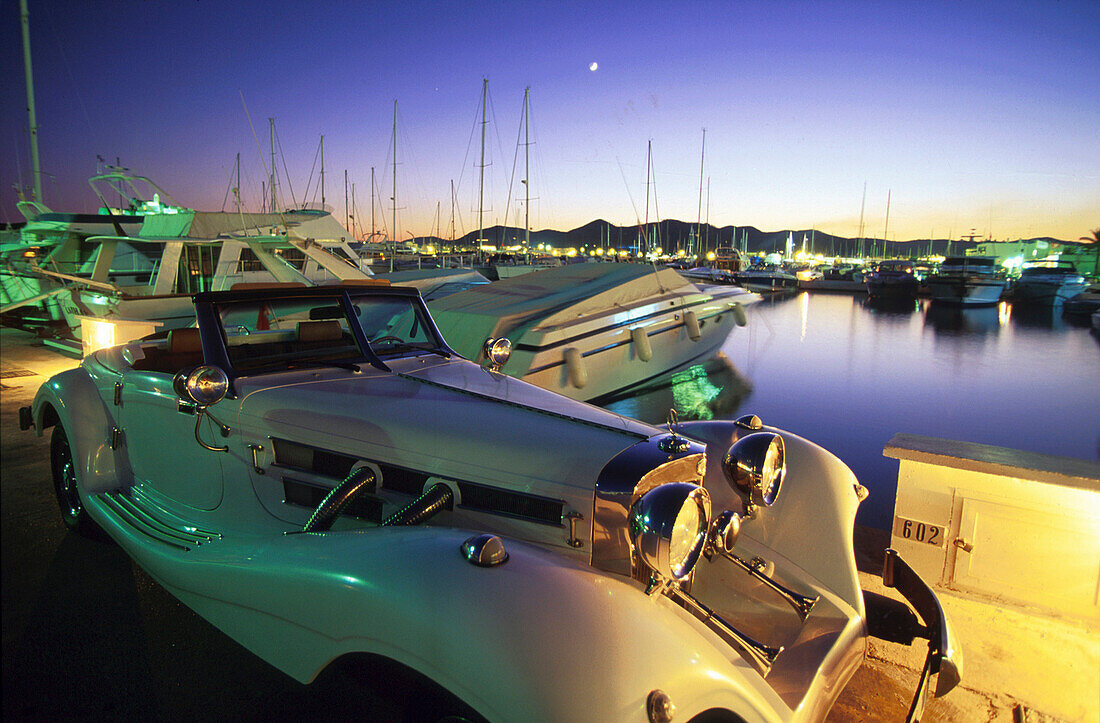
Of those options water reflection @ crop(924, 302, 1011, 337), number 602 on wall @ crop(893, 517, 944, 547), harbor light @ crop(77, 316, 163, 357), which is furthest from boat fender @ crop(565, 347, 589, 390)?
water reflection @ crop(924, 302, 1011, 337)

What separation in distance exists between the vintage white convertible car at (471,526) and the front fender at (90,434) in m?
0.01

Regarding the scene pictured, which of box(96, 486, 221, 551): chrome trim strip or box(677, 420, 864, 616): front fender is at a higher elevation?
box(677, 420, 864, 616): front fender

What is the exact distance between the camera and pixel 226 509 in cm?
287

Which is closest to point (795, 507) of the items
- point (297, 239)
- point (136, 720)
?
point (136, 720)

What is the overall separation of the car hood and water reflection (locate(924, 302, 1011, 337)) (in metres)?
24.2

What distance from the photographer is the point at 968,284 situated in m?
35.2

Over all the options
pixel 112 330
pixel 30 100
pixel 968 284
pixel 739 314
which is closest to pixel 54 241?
pixel 30 100

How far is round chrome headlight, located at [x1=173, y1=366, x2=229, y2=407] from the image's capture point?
2.48 m

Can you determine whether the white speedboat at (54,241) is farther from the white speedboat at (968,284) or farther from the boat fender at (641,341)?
the white speedboat at (968,284)

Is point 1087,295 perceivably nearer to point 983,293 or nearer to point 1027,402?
point 983,293

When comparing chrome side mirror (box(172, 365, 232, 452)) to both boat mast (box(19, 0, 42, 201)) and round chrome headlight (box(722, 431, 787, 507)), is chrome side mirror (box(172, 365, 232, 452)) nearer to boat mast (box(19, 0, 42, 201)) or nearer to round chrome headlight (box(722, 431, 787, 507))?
round chrome headlight (box(722, 431, 787, 507))

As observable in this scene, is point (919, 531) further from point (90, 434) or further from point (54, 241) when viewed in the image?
point (54, 241)

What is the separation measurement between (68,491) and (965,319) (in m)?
33.1

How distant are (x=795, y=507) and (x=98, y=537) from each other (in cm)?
436
